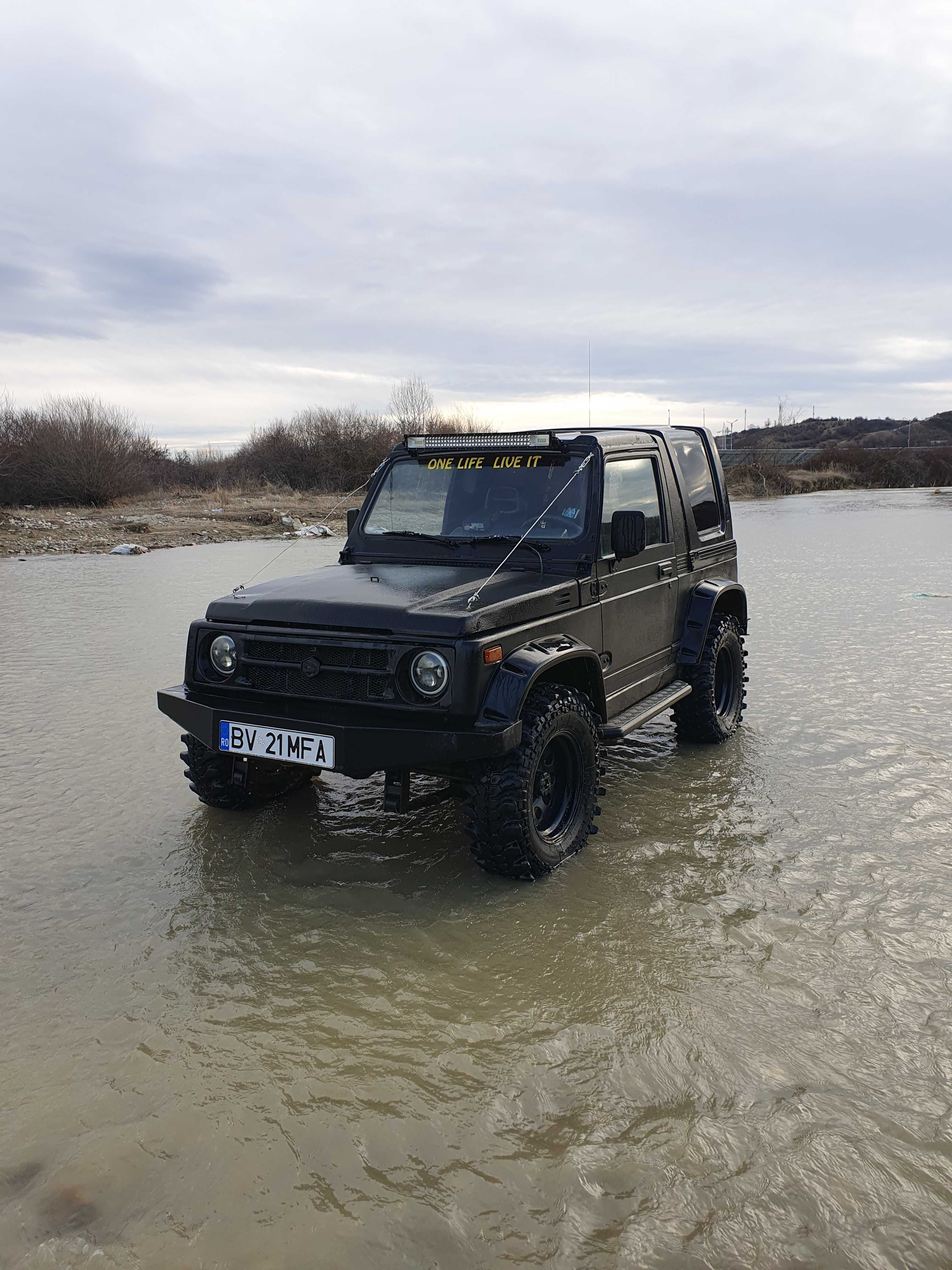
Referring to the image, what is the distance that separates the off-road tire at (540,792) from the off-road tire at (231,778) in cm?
105

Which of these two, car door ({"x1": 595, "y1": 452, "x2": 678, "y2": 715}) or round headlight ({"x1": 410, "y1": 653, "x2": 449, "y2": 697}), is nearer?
round headlight ({"x1": 410, "y1": 653, "x2": 449, "y2": 697})

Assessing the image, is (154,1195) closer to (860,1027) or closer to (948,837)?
(860,1027)

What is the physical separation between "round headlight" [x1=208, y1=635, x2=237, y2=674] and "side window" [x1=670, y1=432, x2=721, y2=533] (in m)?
3.22

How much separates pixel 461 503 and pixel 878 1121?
351cm

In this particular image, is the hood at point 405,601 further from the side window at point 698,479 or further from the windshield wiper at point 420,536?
the side window at point 698,479

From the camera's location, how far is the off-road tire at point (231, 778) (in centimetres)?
464

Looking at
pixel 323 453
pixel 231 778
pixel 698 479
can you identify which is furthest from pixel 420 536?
pixel 323 453

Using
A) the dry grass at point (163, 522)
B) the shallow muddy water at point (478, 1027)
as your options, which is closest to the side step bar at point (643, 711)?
the shallow muddy water at point (478, 1027)

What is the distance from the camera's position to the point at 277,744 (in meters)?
4.03

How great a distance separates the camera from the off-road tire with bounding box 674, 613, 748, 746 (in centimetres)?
599

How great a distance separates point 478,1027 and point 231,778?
2131mm

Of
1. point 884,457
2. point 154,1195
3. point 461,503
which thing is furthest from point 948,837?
point 884,457

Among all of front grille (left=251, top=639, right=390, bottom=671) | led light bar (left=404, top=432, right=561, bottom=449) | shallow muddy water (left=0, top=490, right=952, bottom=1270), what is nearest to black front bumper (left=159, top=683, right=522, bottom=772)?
front grille (left=251, top=639, right=390, bottom=671)

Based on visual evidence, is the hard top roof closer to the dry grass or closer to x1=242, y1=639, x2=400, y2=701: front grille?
x1=242, y1=639, x2=400, y2=701: front grille
